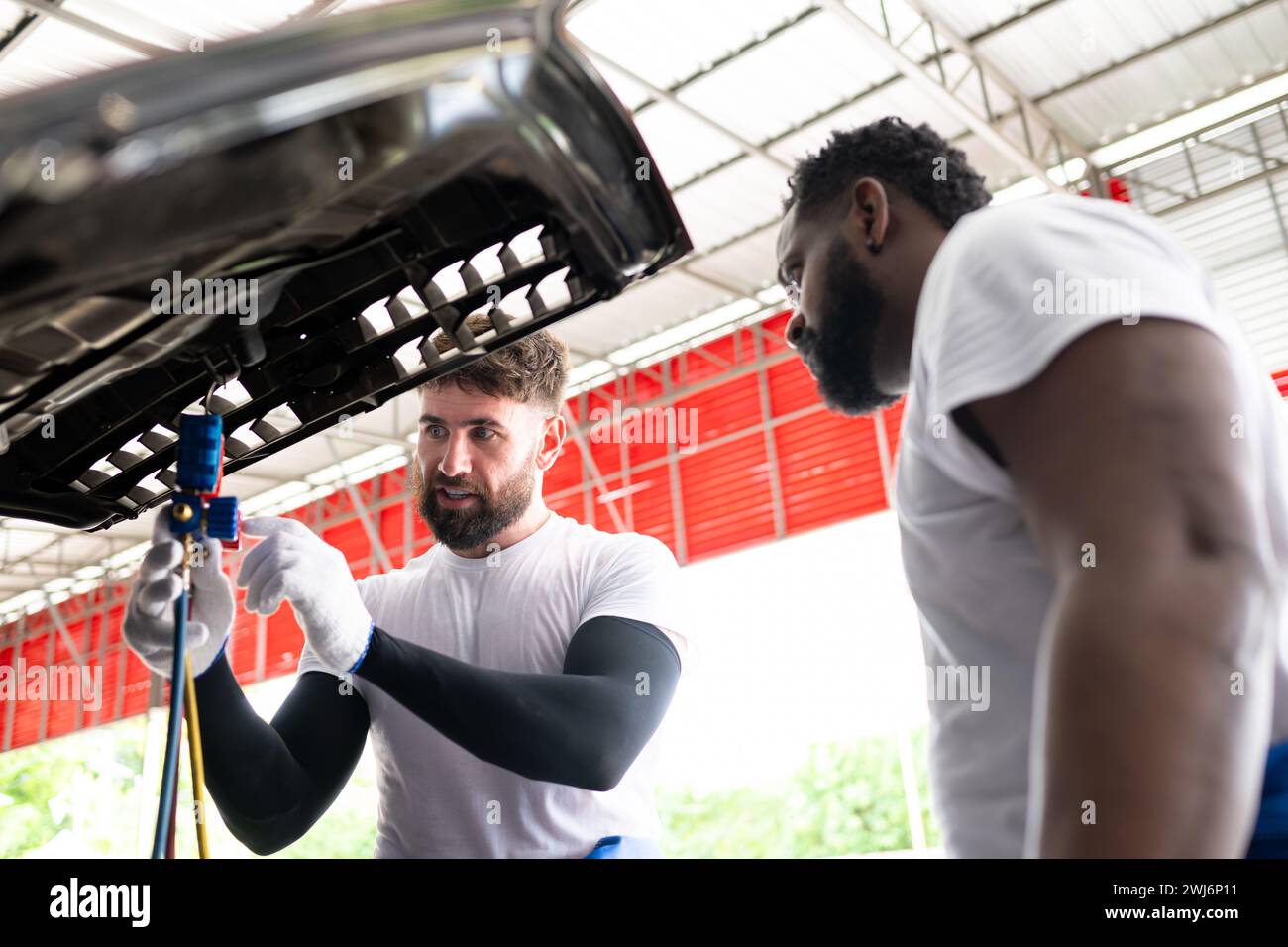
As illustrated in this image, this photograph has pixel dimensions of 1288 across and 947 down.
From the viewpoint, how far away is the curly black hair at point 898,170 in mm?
1191

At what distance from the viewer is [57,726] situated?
17.5m

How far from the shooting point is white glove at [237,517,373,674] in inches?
50.7

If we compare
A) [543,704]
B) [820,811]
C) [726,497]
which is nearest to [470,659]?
[543,704]

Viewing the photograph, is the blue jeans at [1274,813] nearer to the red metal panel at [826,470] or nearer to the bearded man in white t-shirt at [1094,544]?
the bearded man in white t-shirt at [1094,544]

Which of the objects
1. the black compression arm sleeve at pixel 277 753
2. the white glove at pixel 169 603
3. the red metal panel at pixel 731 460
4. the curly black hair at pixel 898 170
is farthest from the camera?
the red metal panel at pixel 731 460

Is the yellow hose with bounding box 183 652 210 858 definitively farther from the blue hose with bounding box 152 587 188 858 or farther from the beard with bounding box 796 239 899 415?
the beard with bounding box 796 239 899 415

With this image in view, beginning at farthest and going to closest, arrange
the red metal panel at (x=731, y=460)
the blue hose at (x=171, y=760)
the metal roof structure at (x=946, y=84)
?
1. the red metal panel at (x=731, y=460)
2. the metal roof structure at (x=946, y=84)
3. the blue hose at (x=171, y=760)

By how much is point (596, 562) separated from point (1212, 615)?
131 centimetres

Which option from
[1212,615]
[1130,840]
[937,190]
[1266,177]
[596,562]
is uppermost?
[1266,177]

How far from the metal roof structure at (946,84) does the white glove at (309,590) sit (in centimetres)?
579

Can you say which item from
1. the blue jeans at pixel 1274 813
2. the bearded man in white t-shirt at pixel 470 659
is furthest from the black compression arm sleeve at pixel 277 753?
the blue jeans at pixel 1274 813

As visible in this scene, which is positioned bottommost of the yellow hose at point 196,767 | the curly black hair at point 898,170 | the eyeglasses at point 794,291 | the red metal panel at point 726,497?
the yellow hose at point 196,767
